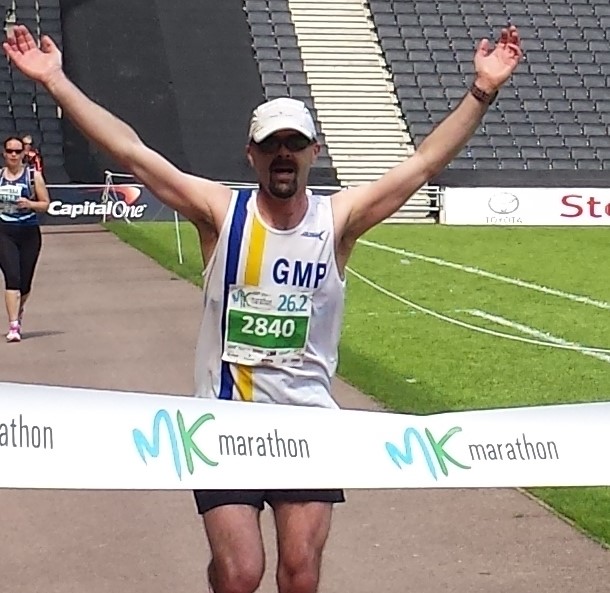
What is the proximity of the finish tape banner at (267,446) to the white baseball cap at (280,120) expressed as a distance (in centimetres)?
95

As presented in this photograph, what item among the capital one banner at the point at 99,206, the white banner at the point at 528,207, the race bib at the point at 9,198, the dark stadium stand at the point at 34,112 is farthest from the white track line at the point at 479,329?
the dark stadium stand at the point at 34,112

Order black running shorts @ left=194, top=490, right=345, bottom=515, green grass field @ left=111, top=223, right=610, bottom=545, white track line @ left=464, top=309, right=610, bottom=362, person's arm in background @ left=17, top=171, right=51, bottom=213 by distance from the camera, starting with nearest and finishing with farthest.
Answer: black running shorts @ left=194, top=490, right=345, bottom=515, green grass field @ left=111, top=223, right=610, bottom=545, white track line @ left=464, top=309, right=610, bottom=362, person's arm in background @ left=17, top=171, right=51, bottom=213

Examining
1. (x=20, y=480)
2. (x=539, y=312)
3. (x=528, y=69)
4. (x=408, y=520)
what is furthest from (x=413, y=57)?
(x=20, y=480)

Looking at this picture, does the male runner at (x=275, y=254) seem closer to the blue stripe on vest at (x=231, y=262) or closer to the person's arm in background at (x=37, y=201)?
the blue stripe on vest at (x=231, y=262)

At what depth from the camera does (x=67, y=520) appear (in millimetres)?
7938

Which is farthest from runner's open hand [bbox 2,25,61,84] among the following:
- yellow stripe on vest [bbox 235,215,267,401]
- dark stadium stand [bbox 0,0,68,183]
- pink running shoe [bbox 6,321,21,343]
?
dark stadium stand [bbox 0,0,68,183]

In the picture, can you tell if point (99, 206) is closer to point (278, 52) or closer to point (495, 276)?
point (278, 52)

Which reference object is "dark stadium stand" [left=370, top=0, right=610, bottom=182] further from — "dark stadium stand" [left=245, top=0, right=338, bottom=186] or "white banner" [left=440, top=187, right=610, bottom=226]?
"white banner" [left=440, top=187, right=610, bottom=226]

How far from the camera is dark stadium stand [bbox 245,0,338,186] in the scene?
38406 mm

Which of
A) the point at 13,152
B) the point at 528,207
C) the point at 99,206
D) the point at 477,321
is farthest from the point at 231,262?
the point at 528,207

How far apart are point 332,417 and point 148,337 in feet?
32.7

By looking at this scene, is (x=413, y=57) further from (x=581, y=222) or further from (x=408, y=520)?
(x=408, y=520)

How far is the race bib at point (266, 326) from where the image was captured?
5.15 meters

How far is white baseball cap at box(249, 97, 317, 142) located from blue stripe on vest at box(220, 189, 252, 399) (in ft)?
0.87
